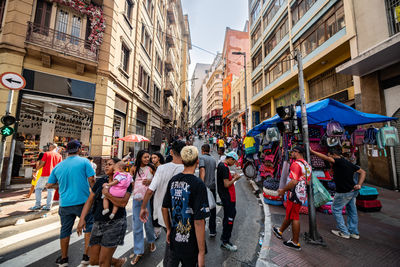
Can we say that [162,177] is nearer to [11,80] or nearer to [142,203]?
[142,203]

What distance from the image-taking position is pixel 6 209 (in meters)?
5.37

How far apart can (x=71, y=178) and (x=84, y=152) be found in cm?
758

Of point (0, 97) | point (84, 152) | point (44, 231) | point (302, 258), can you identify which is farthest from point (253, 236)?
point (0, 97)

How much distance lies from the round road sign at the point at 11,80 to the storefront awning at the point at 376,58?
13593 mm

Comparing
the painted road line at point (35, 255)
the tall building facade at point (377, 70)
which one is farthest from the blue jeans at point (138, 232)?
the tall building facade at point (377, 70)

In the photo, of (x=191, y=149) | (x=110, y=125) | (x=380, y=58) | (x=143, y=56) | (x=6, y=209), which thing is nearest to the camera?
(x=191, y=149)

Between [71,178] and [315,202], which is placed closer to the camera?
[71,178]

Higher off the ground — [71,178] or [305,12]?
[305,12]

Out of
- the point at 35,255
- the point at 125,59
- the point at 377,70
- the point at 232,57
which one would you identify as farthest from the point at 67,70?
the point at 232,57

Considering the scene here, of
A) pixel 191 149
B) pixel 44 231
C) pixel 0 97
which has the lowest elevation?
pixel 44 231

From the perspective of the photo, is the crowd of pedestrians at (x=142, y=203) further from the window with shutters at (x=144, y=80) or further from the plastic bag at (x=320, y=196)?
the window with shutters at (x=144, y=80)

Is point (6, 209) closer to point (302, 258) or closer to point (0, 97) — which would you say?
point (0, 97)

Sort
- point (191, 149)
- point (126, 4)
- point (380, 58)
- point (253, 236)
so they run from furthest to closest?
point (126, 4)
point (380, 58)
point (253, 236)
point (191, 149)

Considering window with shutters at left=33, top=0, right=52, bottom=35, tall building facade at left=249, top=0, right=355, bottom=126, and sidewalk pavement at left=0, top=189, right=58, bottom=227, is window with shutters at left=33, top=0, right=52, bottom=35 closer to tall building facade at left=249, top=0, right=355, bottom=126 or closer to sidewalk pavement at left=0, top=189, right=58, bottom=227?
sidewalk pavement at left=0, top=189, right=58, bottom=227
